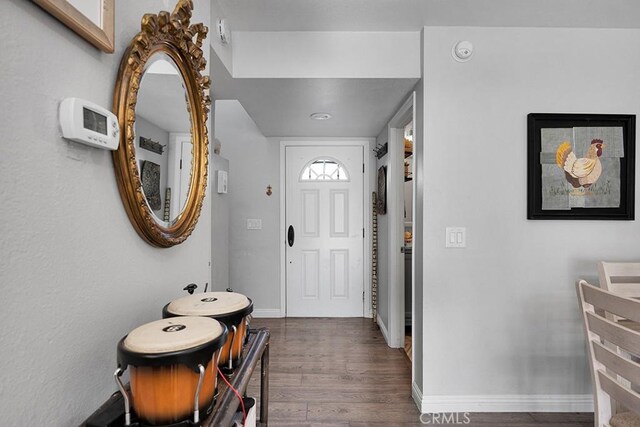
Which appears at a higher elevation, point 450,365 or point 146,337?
point 146,337

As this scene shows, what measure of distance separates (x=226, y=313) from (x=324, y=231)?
9.97 feet

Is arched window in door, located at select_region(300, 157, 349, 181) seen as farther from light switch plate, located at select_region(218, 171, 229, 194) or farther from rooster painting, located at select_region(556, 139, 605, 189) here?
rooster painting, located at select_region(556, 139, 605, 189)

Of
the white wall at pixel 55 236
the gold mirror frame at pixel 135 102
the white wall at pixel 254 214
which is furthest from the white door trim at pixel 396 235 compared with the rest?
the white wall at pixel 55 236

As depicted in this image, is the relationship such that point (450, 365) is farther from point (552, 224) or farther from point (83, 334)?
point (83, 334)

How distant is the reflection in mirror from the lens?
3.52 ft

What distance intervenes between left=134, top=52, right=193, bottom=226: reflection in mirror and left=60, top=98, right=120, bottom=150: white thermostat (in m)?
0.16

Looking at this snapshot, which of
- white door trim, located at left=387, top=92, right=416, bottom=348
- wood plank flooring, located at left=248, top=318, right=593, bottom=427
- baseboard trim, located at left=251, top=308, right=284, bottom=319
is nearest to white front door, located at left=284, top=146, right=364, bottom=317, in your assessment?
baseboard trim, located at left=251, top=308, right=284, bottom=319

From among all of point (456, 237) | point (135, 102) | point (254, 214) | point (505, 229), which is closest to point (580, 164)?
point (505, 229)

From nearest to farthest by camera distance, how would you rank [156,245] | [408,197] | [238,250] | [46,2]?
[46,2], [156,245], [238,250], [408,197]

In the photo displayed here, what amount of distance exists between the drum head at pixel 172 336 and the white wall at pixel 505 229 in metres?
1.65

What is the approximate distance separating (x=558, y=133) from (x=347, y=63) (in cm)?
140

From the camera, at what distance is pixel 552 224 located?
2.16 metres

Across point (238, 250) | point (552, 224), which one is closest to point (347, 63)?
point (552, 224)

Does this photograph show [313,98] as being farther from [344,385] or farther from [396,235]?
[344,385]
